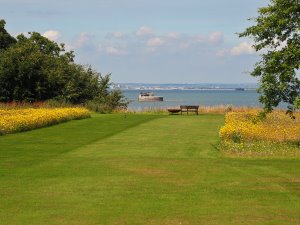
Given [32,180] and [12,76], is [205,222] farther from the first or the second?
[12,76]

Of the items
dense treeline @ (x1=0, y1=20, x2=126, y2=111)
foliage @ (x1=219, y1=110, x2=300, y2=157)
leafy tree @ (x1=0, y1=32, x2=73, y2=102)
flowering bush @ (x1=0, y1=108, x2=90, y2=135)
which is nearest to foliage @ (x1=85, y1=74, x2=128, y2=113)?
dense treeline @ (x1=0, y1=20, x2=126, y2=111)

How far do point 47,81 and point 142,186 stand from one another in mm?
36931

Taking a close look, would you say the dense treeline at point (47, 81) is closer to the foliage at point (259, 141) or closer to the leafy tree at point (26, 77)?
the leafy tree at point (26, 77)

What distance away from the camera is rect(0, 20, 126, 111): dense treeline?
4556cm

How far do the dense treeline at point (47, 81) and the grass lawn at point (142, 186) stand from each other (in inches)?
1064

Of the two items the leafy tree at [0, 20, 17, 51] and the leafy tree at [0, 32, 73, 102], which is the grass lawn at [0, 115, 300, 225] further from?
the leafy tree at [0, 20, 17, 51]

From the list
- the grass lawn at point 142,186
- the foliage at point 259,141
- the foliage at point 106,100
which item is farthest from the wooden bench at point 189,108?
the grass lawn at point 142,186

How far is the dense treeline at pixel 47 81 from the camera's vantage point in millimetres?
45562

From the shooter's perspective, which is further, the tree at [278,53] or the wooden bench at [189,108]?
the wooden bench at [189,108]

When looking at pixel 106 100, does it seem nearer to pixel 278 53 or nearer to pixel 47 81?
pixel 47 81

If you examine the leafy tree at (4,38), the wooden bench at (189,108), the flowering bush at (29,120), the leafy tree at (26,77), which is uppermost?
the leafy tree at (4,38)

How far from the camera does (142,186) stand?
11.4 metres

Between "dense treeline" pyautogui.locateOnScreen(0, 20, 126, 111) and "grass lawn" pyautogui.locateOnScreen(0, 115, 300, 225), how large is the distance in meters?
27.0

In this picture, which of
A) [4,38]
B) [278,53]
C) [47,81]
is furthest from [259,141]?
[4,38]
